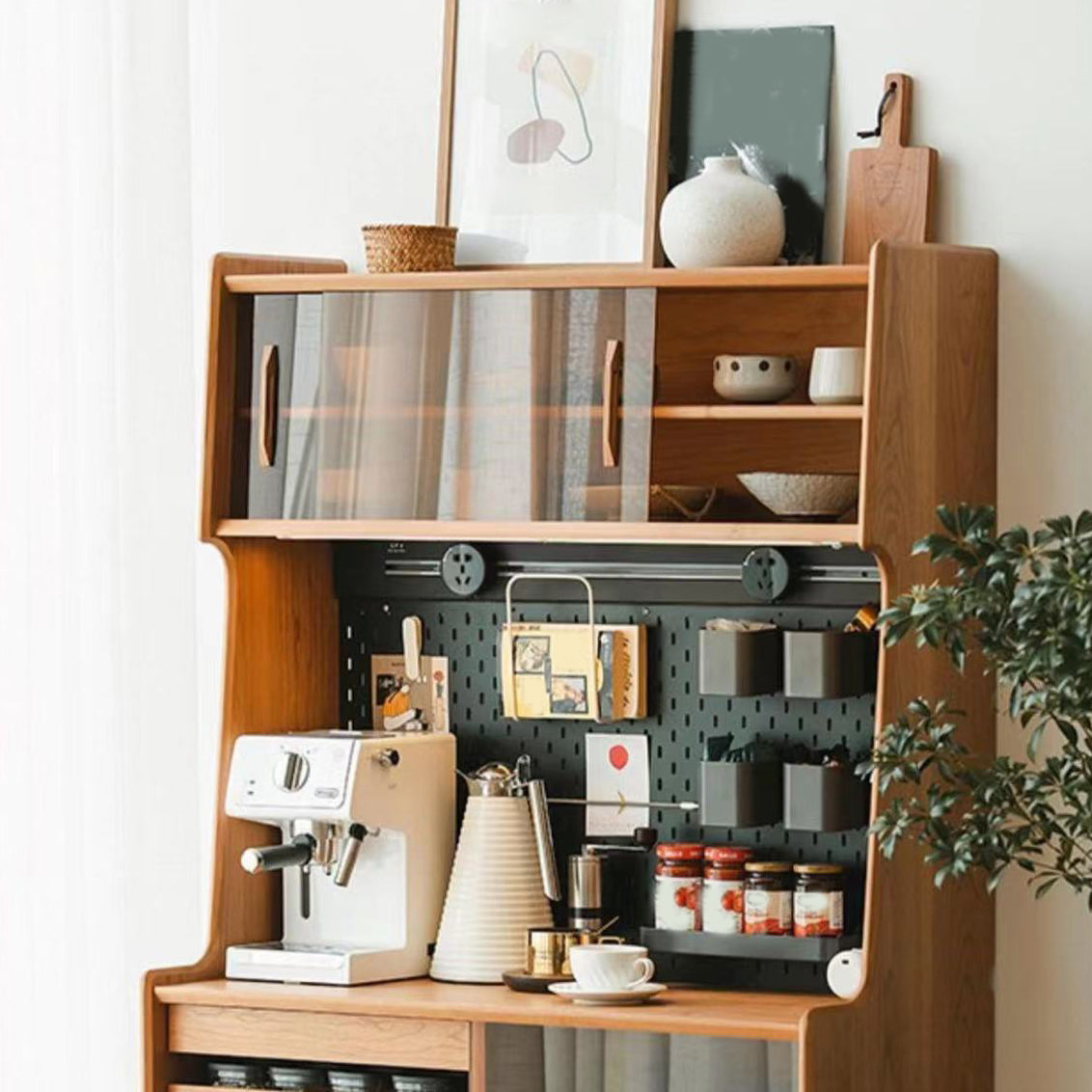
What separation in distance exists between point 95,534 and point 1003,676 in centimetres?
165

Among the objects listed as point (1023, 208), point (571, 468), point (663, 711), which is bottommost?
point (663, 711)

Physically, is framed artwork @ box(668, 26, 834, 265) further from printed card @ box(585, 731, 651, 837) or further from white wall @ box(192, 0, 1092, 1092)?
printed card @ box(585, 731, 651, 837)

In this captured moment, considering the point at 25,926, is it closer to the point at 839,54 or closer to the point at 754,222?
the point at 754,222

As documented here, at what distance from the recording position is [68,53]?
13.0 ft

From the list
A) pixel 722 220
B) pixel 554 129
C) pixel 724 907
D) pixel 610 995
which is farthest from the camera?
pixel 554 129

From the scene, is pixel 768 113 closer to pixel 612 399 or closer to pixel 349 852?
pixel 612 399

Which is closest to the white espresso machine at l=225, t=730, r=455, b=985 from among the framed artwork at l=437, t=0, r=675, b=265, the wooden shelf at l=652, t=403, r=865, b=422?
the wooden shelf at l=652, t=403, r=865, b=422

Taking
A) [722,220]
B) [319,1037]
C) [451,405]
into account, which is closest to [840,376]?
[722,220]

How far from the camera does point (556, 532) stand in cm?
350

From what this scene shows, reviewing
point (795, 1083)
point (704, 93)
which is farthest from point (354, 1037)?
point (704, 93)

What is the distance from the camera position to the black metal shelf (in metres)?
3.55

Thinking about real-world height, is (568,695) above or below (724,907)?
above

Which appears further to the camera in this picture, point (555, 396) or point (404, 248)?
point (404, 248)

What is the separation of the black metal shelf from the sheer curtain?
0.89 m
